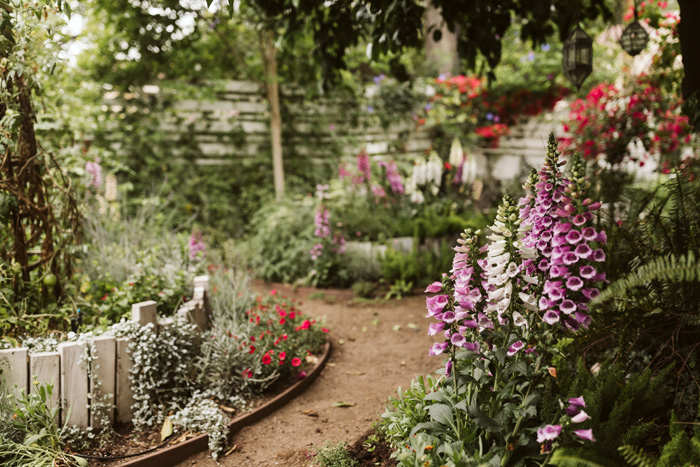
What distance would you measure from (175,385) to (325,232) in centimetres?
290

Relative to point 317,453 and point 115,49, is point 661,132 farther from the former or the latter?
point 115,49

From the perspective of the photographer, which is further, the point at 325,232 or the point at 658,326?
the point at 325,232

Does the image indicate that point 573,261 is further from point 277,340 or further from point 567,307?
point 277,340

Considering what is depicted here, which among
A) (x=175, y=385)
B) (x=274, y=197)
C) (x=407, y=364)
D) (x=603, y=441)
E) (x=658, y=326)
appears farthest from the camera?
(x=274, y=197)

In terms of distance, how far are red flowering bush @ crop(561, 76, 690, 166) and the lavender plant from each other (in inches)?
152

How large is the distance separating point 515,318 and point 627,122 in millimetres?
4978

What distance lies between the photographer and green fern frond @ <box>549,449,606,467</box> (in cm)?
154

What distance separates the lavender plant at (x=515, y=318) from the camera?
1696 mm

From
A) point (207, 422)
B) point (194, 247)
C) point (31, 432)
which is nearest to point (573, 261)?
point (207, 422)

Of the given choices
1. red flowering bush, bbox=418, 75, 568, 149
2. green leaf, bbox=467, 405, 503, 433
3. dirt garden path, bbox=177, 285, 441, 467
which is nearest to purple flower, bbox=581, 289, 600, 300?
green leaf, bbox=467, 405, 503, 433

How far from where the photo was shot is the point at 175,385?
121 inches

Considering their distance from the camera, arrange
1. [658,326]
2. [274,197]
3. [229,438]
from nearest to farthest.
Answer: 1. [658,326]
2. [229,438]
3. [274,197]

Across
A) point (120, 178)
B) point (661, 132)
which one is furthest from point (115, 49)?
point (661, 132)

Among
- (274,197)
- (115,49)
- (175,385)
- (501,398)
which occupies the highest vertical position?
(115,49)
